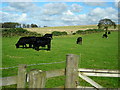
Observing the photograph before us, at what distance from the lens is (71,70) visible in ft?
11.6

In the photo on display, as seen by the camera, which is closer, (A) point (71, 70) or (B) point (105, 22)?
(A) point (71, 70)

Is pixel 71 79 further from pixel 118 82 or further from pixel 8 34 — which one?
pixel 8 34

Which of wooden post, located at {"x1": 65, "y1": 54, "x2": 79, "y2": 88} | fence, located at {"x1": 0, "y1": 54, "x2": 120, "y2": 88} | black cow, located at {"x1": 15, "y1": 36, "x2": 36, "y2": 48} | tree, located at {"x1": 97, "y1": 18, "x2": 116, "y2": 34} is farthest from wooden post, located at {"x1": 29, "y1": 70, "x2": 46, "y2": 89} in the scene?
tree, located at {"x1": 97, "y1": 18, "x2": 116, "y2": 34}

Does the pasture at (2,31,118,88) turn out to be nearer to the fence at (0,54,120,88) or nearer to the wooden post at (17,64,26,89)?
the fence at (0,54,120,88)

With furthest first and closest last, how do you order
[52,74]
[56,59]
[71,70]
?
[56,59], [71,70], [52,74]

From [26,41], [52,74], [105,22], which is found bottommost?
[52,74]

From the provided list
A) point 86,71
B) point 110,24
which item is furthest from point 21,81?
point 110,24

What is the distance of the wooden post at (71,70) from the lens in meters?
3.52

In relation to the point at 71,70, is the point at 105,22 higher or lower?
higher

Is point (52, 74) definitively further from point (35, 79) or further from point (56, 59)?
point (56, 59)

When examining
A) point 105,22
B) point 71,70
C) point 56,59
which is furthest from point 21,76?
point 105,22

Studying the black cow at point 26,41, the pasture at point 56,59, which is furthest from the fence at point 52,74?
the black cow at point 26,41

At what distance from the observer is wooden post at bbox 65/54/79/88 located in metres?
3.52

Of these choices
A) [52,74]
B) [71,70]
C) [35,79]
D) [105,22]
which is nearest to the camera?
[35,79]
